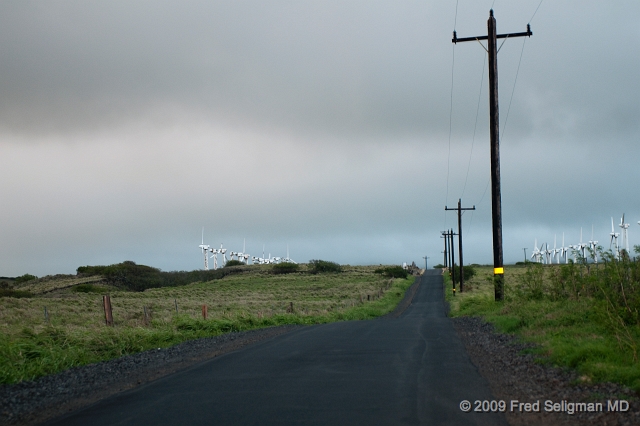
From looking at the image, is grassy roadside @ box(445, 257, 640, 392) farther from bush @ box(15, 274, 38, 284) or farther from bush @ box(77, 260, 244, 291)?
bush @ box(15, 274, 38, 284)

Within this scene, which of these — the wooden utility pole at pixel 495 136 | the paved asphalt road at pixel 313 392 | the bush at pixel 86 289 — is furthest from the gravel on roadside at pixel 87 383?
the bush at pixel 86 289

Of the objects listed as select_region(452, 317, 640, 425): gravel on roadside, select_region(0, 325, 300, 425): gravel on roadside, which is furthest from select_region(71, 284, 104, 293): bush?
select_region(452, 317, 640, 425): gravel on roadside

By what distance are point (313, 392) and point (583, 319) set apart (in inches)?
342

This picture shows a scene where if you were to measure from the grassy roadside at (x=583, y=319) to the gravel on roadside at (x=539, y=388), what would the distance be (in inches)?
11.4

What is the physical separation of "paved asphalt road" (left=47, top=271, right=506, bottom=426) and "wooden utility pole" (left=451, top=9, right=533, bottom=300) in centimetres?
1052

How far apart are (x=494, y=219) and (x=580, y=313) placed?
335 inches

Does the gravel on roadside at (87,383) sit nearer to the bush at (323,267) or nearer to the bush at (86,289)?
the bush at (86,289)

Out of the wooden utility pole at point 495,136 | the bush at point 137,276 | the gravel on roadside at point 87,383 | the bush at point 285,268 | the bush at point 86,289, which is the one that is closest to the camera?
the gravel on roadside at point 87,383

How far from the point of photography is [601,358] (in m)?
9.80

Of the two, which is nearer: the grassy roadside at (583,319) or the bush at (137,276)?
the grassy roadside at (583,319)

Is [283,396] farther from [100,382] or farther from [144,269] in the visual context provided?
[144,269]

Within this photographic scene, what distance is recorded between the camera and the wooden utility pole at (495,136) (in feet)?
77.0

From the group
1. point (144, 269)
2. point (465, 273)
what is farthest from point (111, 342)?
point (144, 269)

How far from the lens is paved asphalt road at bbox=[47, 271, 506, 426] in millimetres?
7367
